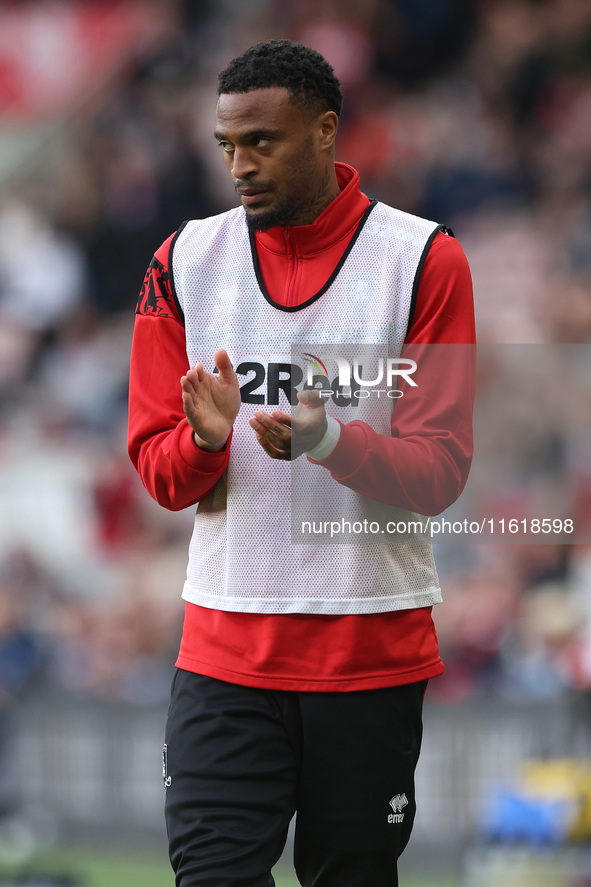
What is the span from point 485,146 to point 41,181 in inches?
69.9

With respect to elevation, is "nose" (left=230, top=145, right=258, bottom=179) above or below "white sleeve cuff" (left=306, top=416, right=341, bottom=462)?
above

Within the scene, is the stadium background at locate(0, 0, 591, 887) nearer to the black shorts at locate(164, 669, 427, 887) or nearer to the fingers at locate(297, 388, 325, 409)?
the black shorts at locate(164, 669, 427, 887)

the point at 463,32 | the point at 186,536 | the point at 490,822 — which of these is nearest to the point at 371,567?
the point at 490,822

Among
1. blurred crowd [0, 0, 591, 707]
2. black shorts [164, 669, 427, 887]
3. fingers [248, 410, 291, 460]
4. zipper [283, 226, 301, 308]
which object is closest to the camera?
fingers [248, 410, 291, 460]

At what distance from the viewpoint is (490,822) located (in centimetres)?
327

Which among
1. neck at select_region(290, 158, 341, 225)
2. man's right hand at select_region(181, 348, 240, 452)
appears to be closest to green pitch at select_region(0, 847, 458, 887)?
man's right hand at select_region(181, 348, 240, 452)

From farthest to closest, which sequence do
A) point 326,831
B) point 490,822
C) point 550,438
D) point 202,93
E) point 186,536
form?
point 202,93, point 186,536, point 550,438, point 490,822, point 326,831

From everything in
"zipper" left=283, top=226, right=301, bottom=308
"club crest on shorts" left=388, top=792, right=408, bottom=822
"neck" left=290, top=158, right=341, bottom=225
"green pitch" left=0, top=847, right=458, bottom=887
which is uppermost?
"neck" left=290, top=158, right=341, bottom=225

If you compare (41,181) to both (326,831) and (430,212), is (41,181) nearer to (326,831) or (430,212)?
(430,212)

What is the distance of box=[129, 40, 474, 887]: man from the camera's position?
1.65m

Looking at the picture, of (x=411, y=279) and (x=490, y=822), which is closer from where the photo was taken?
(x=411, y=279)

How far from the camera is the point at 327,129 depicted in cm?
178

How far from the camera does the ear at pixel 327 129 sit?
1.77 meters

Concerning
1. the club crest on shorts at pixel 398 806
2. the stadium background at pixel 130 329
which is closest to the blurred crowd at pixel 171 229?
the stadium background at pixel 130 329
